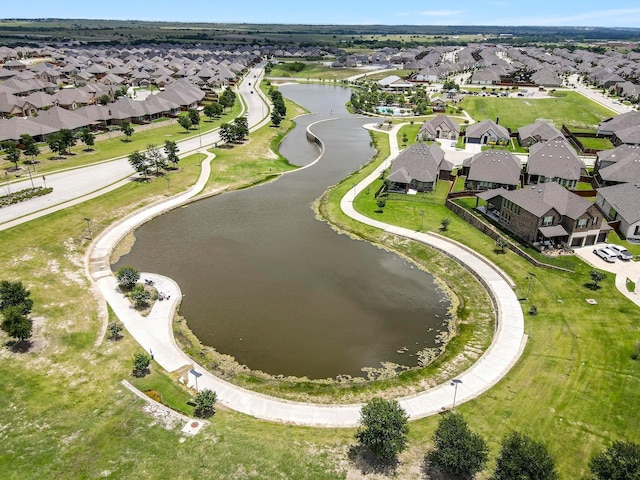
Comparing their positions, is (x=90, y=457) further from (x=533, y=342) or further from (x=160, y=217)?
(x=160, y=217)

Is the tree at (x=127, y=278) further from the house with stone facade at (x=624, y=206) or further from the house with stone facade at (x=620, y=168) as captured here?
the house with stone facade at (x=620, y=168)

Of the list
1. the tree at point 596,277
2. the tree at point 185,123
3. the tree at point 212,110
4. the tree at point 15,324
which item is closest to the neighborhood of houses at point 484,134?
the tree at point 596,277

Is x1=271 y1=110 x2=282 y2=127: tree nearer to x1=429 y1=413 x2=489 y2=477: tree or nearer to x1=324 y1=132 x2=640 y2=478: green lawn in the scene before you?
x1=324 y1=132 x2=640 y2=478: green lawn

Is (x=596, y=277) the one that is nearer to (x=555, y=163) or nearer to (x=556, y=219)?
(x=556, y=219)

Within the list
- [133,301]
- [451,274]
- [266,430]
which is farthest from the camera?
[451,274]

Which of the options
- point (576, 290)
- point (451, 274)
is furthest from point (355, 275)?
point (576, 290)
